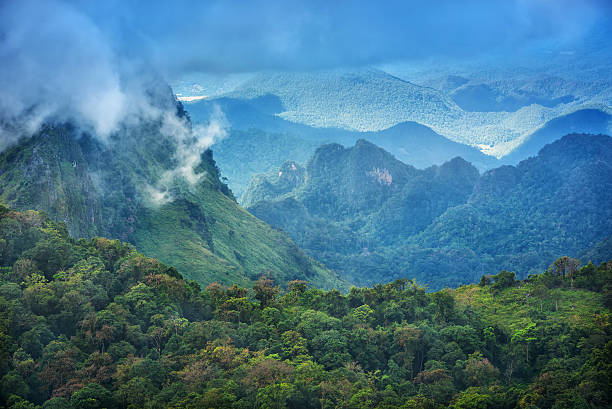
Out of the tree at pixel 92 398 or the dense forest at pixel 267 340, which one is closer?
the tree at pixel 92 398

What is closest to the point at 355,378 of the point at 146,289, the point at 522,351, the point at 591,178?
the point at 522,351

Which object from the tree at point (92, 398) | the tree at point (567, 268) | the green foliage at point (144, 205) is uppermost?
the green foliage at point (144, 205)

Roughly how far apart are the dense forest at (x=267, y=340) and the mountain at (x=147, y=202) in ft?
53.5

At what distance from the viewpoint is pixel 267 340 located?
3347cm

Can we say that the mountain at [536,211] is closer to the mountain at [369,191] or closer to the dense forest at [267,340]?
the mountain at [369,191]

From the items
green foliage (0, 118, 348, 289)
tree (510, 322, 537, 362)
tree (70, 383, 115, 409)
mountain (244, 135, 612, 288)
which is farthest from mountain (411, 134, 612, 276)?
tree (70, 383, 115, 409)

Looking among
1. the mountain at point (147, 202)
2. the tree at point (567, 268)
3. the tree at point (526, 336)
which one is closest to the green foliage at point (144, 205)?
the mountain at point (147, 202)

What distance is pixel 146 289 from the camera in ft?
113

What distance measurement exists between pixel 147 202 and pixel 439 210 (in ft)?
361

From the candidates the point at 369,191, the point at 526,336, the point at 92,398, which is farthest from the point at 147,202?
the point at 369,191

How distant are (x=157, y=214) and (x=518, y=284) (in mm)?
42020

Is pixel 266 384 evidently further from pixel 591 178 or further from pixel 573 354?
pixel 591 178

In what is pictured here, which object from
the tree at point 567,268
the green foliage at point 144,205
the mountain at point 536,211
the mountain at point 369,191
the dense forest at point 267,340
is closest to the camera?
the dense forest at point 267,340

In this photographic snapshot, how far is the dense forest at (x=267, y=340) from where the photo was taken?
2644 centimetres
